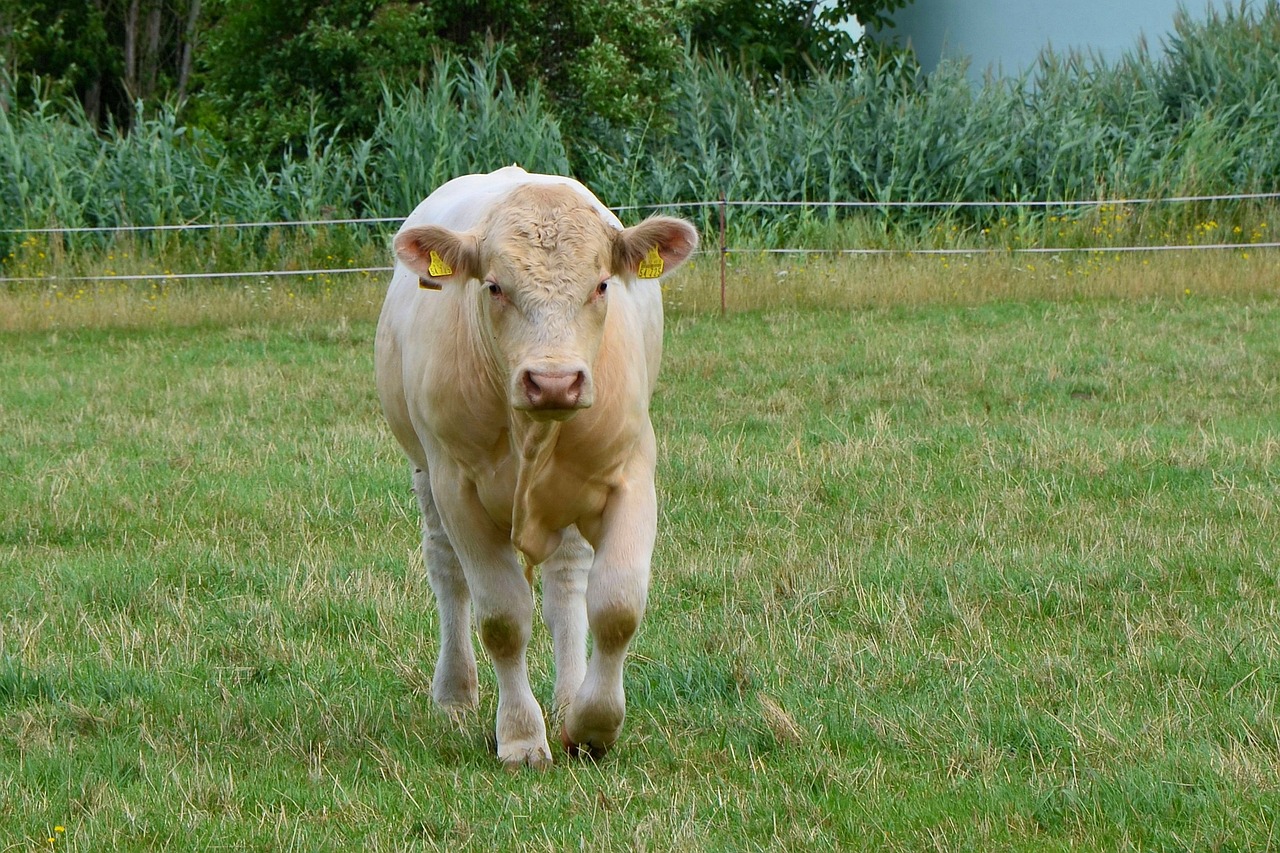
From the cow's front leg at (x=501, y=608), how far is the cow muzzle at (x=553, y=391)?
800 mm

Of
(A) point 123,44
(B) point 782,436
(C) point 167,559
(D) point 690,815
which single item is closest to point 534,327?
(D) point 690,815

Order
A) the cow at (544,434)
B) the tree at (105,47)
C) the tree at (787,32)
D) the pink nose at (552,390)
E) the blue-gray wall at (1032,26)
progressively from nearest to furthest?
the pink nose at (552,390)
the cow at (544,434)
the blue-gray wall at (1032,26)
the tree at (787,32)
the tree at (105,47)

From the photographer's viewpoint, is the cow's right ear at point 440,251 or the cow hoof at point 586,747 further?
the cow hoof at point 586,747

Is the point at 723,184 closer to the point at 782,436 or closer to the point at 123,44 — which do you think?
the point at 782,436

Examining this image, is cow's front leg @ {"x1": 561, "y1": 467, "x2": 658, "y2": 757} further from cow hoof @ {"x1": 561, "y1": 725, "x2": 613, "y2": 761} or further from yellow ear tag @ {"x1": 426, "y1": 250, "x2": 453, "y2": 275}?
yellow ear tag @ {"x1": 426, "y1": 250, "x2": 453, "y2": 275}

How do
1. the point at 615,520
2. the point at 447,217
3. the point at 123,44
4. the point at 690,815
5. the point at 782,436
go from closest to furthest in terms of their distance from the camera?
the point at 690,815, the point at 615,520, the point at 447,217, the point at 782,436, the point at 123,44

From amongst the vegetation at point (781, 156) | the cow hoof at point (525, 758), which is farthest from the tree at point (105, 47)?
the cow hoof at point (525, 758)

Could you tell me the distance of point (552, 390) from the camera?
379cm

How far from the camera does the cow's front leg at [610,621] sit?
4301mm

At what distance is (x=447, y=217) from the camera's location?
5316 millimetres

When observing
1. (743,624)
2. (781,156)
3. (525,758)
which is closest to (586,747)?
(525,758)

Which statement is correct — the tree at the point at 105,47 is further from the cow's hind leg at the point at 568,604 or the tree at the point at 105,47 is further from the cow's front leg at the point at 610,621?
the cow's front leg at the point at 610,621

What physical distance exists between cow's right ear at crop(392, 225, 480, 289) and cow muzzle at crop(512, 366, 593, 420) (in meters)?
0.63

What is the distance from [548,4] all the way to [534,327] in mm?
17399
